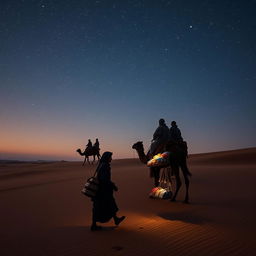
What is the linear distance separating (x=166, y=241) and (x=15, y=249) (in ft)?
9.36

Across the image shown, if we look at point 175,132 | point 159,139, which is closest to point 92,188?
point 159,139

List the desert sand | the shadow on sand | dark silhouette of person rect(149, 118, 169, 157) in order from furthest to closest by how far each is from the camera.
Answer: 1. dark silhouette of person rect(149, 118, 169, 157)
2. the shadow on sand
3. the desert sand

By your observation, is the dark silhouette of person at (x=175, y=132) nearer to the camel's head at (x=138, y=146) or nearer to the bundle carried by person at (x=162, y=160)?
the camel's head at (x=138, y=146)

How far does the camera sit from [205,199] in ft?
30.1

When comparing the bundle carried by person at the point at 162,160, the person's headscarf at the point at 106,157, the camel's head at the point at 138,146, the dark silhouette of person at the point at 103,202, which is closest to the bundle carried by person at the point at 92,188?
the dark silhouette of person at the point at 103,202

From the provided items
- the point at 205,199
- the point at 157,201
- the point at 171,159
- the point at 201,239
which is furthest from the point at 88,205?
the point at 201,239

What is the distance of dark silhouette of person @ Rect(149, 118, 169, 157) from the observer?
10273 millimetres

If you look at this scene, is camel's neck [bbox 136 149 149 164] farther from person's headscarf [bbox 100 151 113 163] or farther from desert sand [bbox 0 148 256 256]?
person's headscarf [bbox 100 151 113 163]

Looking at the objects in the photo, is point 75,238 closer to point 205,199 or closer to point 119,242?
point 119,242

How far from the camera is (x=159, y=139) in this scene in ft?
34.0

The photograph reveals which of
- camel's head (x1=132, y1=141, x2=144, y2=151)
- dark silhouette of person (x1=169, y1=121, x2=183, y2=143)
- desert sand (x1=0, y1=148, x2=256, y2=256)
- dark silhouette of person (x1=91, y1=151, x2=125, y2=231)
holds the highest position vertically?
dark silhouette of person (x1=169, y1=121, x2=183, y2=143)

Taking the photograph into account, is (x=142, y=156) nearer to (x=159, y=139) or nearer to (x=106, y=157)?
(x=159, y=139)

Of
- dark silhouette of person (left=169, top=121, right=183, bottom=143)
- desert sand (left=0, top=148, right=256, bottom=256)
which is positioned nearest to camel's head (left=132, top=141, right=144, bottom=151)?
desert sand (left=0, top=148, right=256, bottom=256)

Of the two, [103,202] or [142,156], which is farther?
[142,156]
